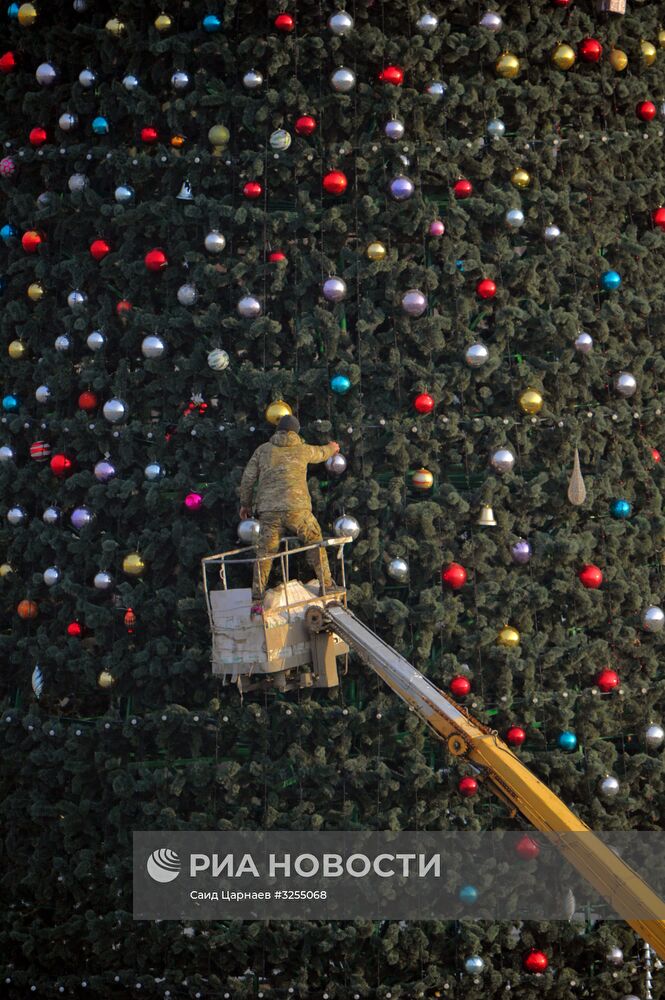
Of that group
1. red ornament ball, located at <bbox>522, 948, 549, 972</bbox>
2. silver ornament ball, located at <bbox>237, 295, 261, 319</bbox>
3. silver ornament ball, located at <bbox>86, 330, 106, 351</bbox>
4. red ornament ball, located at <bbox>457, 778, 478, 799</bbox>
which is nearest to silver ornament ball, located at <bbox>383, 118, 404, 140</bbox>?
silver ornament ball, located at <bbox>237, 295, 261, 319</bbox>

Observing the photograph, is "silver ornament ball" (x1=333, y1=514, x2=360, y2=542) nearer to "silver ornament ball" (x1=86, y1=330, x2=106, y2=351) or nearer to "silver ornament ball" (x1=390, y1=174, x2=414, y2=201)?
"silver ornament ball" (x1=86, y1=330, x2=106, y2=351)

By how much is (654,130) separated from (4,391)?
3197 millimetres

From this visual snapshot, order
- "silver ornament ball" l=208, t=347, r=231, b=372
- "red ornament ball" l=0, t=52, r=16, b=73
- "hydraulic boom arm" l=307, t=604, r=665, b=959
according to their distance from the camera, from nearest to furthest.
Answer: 1. "hydraulic boom arm" l=307, t=604, r=665, b=959
2. "silver ornament ball" l=208, t=347, r=231, b=372
3. "red ornament ball" l=0, t=52, r=16, b=73

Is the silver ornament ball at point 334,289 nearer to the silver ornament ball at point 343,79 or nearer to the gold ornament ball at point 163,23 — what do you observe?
the silver ornament ball at point 343,79

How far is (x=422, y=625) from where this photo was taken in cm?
499

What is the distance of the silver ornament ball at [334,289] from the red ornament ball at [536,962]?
288 cm

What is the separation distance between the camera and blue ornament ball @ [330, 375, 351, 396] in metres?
4.98

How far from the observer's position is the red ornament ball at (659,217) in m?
5.31

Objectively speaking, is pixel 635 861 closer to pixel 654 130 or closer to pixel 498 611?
pixel 498 611

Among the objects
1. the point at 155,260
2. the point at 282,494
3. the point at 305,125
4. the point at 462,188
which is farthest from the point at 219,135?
the point at 282,494

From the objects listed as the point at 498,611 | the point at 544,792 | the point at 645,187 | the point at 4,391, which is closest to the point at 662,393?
the point at 645,187

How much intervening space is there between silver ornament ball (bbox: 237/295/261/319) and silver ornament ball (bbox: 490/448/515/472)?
3.89 feet

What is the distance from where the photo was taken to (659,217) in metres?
5.31

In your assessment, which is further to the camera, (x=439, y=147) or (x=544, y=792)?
(x=439, y=147)
